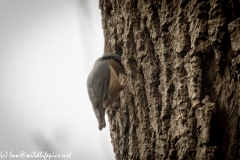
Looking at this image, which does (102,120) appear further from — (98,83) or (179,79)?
(179,79)

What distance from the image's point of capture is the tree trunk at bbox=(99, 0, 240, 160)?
1.52m

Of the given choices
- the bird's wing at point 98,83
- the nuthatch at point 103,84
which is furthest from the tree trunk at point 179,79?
the bird's wing at point 98,83

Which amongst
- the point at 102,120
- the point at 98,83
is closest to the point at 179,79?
the point at 102,120

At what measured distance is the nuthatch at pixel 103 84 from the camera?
8.27 ft

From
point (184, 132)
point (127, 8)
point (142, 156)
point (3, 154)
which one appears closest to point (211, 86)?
point (184, 132)

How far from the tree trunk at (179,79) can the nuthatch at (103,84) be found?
252 millimetres

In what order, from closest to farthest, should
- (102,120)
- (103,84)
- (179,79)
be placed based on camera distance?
(179,79) < (102,120) < (103,84)

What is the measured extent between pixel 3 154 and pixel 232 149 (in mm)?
3660

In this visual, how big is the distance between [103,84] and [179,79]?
110 cm

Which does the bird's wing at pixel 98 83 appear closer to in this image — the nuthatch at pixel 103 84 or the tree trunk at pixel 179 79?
the nuthatch at pixel 103 84

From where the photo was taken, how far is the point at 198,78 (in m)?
1.63

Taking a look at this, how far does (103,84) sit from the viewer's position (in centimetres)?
272

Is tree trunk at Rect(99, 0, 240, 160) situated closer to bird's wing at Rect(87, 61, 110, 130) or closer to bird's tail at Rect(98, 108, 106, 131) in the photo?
bird's tail at Rect(98, 108, 106, 131)

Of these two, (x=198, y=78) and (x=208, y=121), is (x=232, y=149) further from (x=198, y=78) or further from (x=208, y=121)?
(x=198, y=78)
